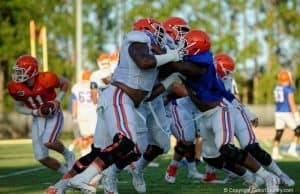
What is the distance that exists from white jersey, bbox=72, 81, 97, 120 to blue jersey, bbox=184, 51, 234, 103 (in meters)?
6.67

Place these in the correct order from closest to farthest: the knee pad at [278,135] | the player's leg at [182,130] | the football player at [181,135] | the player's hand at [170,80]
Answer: the player's hand at [170,80]
the football player at [181,135]
the player's leg at [182,130]
the knee pad at [278,135]

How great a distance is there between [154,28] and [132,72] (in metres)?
0.57

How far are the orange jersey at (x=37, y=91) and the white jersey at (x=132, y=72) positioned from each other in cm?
221

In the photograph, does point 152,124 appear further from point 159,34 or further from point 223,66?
point 223,66

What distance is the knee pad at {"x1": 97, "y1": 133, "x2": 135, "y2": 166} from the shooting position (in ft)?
23.5

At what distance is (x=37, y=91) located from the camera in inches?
374

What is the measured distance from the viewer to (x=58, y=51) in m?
35.9

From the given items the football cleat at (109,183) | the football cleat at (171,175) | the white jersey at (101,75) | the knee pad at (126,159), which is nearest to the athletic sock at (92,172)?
the knee pad at (126,159)

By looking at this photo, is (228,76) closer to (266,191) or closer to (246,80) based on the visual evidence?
(266,191)

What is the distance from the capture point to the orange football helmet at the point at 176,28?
826cm

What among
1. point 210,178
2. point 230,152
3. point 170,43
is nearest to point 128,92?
point 170,43

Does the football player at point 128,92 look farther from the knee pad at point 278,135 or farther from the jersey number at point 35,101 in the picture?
the knee pad at point 278,135

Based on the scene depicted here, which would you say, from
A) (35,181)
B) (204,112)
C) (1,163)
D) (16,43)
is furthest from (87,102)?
(16,43)

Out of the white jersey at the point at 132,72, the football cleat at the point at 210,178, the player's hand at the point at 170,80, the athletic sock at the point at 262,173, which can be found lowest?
the football cleat at the point at 210,178
